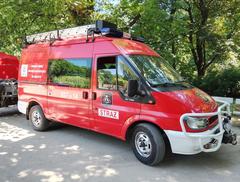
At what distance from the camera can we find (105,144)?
6824 mm

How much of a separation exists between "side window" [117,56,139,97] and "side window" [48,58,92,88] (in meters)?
0.89

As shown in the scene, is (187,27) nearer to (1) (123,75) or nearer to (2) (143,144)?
(1) (123,75)

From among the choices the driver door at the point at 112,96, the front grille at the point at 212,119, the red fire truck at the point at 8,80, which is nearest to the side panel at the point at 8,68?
the red fire truck at the point at 8,80

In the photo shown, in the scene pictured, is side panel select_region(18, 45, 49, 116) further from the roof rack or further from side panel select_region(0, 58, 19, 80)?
side panel select_region(0, 58, 19, 80)

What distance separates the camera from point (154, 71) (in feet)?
19.5

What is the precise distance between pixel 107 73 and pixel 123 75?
0.45 m

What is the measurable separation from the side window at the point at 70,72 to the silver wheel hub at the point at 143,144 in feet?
5.61

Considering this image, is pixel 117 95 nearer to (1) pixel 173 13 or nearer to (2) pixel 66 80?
(2) pixel 66 80

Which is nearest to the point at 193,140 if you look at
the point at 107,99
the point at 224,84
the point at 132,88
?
the point at 132,88

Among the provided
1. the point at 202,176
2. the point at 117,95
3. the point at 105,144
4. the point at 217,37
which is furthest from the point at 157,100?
the point at 217,37

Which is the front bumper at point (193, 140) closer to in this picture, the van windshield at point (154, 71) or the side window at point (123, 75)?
the van windshield at point (154, 71)

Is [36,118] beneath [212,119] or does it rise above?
beneath

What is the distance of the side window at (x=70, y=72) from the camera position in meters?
6.66

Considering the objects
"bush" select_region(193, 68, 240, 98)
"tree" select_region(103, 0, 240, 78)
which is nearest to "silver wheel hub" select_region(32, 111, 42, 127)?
"tree" select_region(103, 0, 240, 78)
